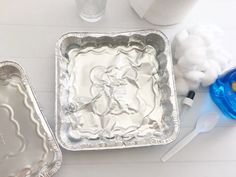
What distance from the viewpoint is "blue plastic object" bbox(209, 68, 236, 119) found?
2.15ft

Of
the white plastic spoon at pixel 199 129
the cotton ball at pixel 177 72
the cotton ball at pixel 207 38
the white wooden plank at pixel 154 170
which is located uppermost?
the cotton ball at pixel 207 38

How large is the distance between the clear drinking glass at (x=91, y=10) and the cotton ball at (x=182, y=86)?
0.22 meters

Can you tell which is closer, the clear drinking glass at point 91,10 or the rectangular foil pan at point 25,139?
the rectangular foil pan at point 25,139

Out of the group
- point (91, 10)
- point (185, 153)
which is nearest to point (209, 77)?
point (185, 153)

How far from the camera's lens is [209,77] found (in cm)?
65

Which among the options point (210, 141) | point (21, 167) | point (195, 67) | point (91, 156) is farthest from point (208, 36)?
point (21, 167)

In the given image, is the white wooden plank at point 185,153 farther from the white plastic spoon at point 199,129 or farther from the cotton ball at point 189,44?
the cotton ball at point 189,44

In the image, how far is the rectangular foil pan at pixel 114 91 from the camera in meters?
0.62

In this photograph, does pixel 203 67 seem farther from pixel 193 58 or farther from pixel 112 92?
pixel 112 92

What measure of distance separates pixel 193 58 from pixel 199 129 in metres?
0.14

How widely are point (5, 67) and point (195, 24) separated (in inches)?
15.8

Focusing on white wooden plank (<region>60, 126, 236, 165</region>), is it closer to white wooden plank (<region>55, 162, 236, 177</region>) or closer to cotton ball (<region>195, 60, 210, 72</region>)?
white wooden plank (<region>55, 162, 236, 177</region>)

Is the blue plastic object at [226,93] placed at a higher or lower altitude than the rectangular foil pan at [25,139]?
higher

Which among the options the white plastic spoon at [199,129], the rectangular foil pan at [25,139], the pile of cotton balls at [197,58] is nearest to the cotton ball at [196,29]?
the pile of cotton balls at [197,58]
